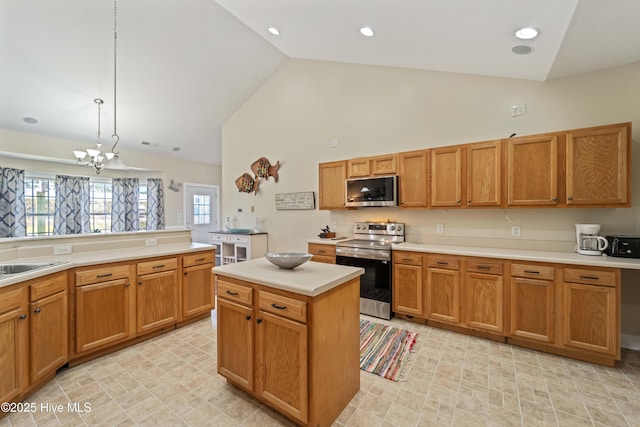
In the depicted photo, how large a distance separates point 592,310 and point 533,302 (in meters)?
0.39

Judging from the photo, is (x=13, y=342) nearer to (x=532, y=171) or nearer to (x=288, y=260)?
(x=288, y=260)

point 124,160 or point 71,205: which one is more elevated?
point 124,160

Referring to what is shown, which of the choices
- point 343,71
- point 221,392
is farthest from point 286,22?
point 221,392

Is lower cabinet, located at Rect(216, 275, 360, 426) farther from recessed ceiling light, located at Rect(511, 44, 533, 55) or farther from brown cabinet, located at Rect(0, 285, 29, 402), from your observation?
recessed ceiling light, located at Rect(511, 44, 533, 55)

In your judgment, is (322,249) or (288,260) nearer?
(288,260)

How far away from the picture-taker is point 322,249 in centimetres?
392

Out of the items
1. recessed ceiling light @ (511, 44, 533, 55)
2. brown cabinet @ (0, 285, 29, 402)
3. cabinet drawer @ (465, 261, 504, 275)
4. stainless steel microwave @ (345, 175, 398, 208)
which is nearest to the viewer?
brown cabinet @ (0, 285, 29, 402)

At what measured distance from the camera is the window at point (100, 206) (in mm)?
5695

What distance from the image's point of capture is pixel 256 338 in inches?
71.3

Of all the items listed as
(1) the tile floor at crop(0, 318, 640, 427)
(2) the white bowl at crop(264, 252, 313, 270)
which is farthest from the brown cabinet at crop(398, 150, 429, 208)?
(2) the white bowl at crop(264, 252, 313, 270)

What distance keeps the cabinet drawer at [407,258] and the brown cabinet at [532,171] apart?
3.58 ft

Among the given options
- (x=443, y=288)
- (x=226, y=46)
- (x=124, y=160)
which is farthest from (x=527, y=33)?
(x=124, y=160)

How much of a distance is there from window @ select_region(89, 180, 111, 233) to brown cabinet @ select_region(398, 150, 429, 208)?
20.0 feet

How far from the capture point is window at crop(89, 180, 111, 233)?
5695 mm
